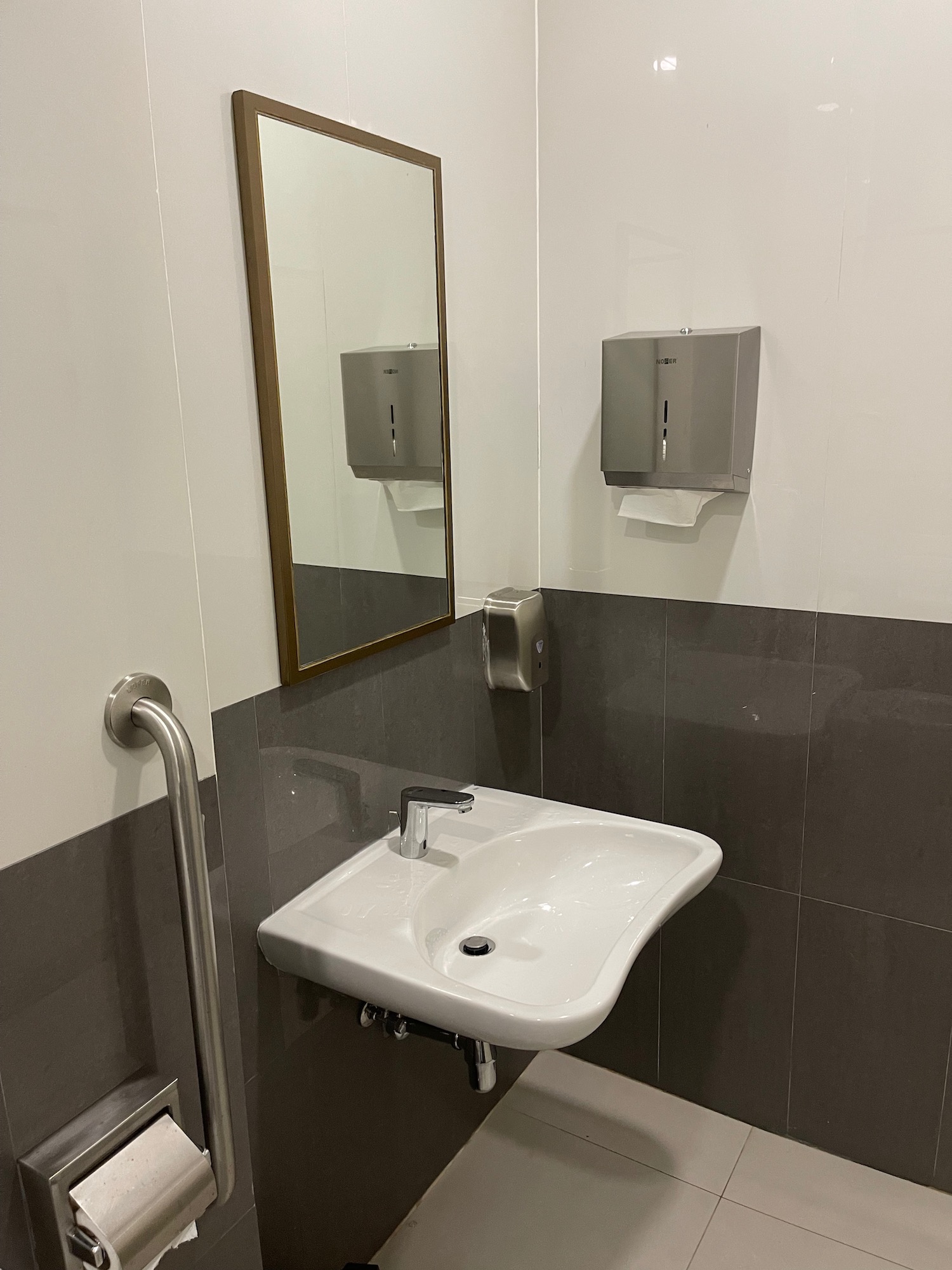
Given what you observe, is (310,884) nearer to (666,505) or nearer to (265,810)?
(265,810)

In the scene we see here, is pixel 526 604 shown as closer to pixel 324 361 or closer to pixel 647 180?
pixel 324 361

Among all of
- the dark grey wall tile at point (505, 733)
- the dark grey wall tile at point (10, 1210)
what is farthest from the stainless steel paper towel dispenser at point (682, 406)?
the dark grey wall tile at point (10, 1210)

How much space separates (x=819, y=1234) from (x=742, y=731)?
37.9 inches

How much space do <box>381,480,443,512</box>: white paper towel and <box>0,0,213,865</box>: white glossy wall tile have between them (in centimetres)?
69

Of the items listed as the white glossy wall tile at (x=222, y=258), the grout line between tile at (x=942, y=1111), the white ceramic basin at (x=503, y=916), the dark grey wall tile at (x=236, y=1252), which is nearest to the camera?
the dark grey wall tile at (x=236, y=1252)

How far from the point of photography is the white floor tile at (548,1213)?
1733 mm

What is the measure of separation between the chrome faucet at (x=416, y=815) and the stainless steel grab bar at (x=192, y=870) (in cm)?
69

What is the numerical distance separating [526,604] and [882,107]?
3.38ft

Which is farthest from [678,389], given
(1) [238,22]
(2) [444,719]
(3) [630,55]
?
(1) [238,22]

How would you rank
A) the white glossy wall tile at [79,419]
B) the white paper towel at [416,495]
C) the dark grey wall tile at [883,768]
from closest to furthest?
the white glossy wall tile at [79,419] → the white paper towel at [416,495] → the dark grey wall tile at [883,768]

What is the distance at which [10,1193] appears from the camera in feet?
2.60

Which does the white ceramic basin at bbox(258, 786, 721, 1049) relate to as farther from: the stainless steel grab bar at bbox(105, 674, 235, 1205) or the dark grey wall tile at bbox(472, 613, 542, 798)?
the stainless steel grab bar at bbox(105, 674, 235, 1205)

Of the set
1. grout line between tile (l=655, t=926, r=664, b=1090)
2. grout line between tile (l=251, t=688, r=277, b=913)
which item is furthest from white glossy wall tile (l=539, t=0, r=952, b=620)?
grout line between tile (l=251, t=688, r=277, b=913)

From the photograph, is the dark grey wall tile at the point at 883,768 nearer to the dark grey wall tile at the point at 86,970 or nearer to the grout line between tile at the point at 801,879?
the grout line between tile at the point at 801,879
